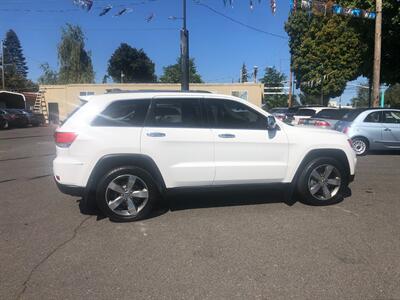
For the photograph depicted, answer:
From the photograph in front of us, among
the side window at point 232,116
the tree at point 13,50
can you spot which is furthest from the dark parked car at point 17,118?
the tree at point 13,50

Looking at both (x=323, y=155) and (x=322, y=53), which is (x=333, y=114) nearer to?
(x=323, y=155)

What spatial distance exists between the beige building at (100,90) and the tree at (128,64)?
122ft

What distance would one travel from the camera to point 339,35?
3512cm

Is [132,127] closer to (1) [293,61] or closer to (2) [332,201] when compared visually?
(2) [332,201]

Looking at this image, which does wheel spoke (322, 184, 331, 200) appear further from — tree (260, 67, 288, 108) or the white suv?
tree (260, 67, 288, 108)

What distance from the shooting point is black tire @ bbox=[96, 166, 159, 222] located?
5660mm

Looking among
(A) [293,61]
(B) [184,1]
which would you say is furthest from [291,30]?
(B) [184,1]

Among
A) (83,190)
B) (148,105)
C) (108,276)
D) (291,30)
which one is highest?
(291,30)

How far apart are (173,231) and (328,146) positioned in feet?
8.90

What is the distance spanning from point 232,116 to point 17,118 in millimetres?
30357

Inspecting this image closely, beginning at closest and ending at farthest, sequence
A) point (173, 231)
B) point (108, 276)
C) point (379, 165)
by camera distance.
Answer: point (108, 276)
point (173, 231)
point (379, 165)

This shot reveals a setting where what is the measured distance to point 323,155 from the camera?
6.50 m

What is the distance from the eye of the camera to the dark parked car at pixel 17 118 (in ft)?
106

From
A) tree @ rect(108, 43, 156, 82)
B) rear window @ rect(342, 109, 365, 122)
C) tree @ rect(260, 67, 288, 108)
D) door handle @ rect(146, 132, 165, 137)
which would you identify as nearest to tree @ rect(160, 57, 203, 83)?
tree @ rect(108, 43, 156, 82)
